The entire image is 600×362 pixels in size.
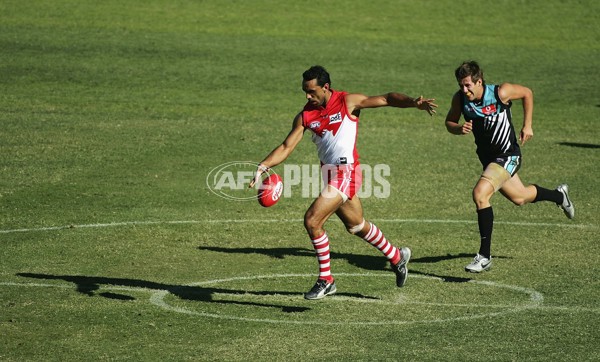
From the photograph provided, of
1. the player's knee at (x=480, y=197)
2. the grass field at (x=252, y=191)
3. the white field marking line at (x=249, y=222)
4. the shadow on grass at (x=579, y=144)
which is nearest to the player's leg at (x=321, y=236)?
the grass field at (x=252, y=191)

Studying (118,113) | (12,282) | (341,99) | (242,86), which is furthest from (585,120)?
(12,282)

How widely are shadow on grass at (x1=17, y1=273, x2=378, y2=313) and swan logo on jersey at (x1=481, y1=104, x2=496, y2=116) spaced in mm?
3479

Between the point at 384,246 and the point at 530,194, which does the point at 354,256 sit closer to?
the point at 384,246

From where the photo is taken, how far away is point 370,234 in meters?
15.3

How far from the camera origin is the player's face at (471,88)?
1616 centimetres

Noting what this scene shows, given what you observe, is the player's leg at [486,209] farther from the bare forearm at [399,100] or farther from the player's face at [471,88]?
the bare forearm at [399,100]

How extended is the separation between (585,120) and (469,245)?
14120 mm

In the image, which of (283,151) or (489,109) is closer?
(283,151)

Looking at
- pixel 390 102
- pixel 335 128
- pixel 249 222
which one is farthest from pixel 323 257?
pixel 249 222

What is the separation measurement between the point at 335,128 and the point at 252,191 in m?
7.41

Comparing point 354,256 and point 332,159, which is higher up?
point 332,159

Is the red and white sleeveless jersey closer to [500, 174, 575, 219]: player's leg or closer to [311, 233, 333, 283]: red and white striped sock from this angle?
[311, 233, 333, 283]: red and white striped sock

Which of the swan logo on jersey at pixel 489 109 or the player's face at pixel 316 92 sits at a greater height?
the player's face at pixel 316 92

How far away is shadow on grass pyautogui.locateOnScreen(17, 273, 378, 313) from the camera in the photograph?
47.6ft
